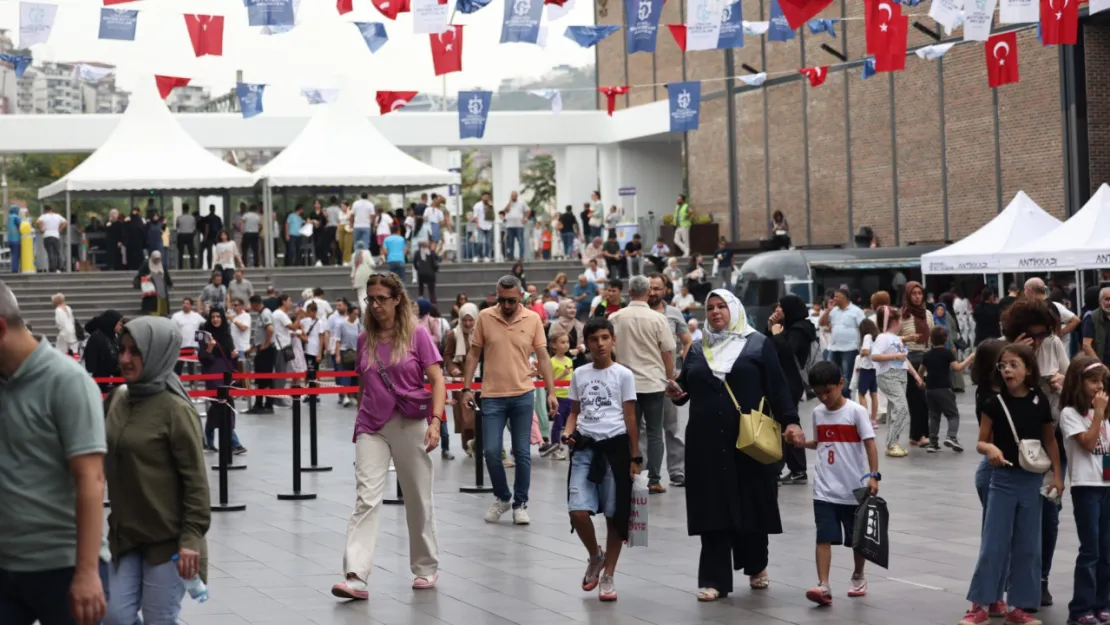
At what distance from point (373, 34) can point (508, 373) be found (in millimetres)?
12344

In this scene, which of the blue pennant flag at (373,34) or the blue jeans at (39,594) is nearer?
the blue jeans at (39,594)

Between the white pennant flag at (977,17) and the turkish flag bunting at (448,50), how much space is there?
23.9 feet

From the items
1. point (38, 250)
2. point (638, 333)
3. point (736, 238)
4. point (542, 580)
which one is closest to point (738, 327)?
point (542, 580)

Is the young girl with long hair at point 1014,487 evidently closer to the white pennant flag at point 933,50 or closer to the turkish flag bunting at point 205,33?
the turkish flag bunting at point 205,33

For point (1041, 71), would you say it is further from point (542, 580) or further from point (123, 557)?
point (123, 557)

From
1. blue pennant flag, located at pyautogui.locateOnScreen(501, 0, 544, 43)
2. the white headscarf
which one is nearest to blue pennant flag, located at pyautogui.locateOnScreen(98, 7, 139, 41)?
blue pennant flag, located at pyautogui.locateOnScreen(501, 0, 544, 43)

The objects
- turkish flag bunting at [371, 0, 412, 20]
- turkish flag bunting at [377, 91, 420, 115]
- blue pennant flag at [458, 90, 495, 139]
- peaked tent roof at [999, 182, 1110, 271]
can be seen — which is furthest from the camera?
turkish flag bunting at [377, 91, 420, 115]

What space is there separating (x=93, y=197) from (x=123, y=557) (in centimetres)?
3245

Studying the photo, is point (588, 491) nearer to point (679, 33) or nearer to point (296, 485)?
point (296, 485)

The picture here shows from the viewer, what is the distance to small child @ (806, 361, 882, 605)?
8391mm

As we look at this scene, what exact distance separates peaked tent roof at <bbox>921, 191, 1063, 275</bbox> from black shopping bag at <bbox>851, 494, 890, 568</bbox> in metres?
16.3

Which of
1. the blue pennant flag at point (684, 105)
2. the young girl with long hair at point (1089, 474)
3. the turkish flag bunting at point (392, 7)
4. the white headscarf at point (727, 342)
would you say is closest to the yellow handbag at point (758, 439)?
the white headscarf at point (727, 342)

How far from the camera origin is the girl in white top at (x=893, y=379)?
15.6 meters

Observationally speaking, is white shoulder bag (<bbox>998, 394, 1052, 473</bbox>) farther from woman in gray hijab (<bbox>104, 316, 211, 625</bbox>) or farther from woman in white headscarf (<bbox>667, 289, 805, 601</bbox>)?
woman in gray hijab (<bbox>104, 316, 211, 625</bbox>)
